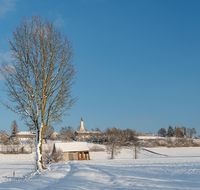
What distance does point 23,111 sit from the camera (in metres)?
14.2

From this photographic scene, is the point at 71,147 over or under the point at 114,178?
under

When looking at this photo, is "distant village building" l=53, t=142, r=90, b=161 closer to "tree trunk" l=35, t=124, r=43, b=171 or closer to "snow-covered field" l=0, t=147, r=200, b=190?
"snow-covered field" l=0, t=147, r=200, b=190

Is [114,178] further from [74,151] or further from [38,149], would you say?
[74,151]

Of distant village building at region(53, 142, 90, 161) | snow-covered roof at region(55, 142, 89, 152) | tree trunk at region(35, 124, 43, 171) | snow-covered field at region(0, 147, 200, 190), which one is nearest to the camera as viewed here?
snow-covered field at region(0, 147, 200, 190)

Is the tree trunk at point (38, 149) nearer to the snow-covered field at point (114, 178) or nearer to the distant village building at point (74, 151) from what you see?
the snow-covered field at point (114, 178)

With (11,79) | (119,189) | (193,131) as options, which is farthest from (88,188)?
(193,131)

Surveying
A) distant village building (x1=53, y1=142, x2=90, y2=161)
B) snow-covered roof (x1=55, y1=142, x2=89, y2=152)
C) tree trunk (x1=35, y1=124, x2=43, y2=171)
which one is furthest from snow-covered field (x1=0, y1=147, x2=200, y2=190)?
distant village building (x1=53, y1=142, x2=90, y2=161)

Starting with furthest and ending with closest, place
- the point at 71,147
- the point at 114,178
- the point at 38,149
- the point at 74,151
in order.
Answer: the point at 71,147 < the point at 74,151 < the point at 38,149 < the point at 114,178

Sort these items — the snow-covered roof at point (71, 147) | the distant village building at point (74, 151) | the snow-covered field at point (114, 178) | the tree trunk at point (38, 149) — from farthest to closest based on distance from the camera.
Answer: the distant village building at point (74, 151)
the snow-covered roof at point (71, 147)
the tree trunk at point (38, 149)
the snow-covered field at point (114, 178)

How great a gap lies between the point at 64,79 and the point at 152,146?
7779 centimetres

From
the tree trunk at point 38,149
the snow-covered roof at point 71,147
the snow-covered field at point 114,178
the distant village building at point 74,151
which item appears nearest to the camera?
the snow-covered field at point 114,178

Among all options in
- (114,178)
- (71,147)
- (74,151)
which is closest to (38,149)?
(114,178)

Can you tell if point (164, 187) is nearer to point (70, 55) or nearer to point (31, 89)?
point (31, 89)

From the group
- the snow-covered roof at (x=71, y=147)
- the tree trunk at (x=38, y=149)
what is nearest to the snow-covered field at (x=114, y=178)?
the tree trunk at (x=38, y=149)
